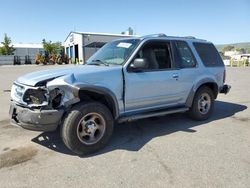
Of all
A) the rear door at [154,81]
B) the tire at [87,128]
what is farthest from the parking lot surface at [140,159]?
the rear door at [154,81]

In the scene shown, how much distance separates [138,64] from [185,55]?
1704 millimetres

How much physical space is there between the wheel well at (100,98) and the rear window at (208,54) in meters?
2.80

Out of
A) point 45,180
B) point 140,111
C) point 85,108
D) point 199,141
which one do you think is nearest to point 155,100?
point 140,111

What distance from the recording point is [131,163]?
3850mm

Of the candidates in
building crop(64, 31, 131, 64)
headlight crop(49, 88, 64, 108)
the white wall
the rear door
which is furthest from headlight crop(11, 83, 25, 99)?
the white wall

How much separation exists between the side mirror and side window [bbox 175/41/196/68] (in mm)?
1326

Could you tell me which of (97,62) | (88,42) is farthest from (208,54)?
(88,42)

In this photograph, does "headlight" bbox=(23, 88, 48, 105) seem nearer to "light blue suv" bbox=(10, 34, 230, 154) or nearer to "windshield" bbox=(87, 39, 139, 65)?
"light blue suv" bbox=(10, 34, 230, 154)

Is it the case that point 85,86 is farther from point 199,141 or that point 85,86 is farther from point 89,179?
point 199,141

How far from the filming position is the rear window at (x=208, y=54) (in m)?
6.16

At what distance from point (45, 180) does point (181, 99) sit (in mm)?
3447

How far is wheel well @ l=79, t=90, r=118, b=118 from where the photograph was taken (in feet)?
14.1

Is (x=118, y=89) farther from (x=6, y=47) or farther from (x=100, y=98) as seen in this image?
(x=6, y=47)

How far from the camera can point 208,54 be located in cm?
639
